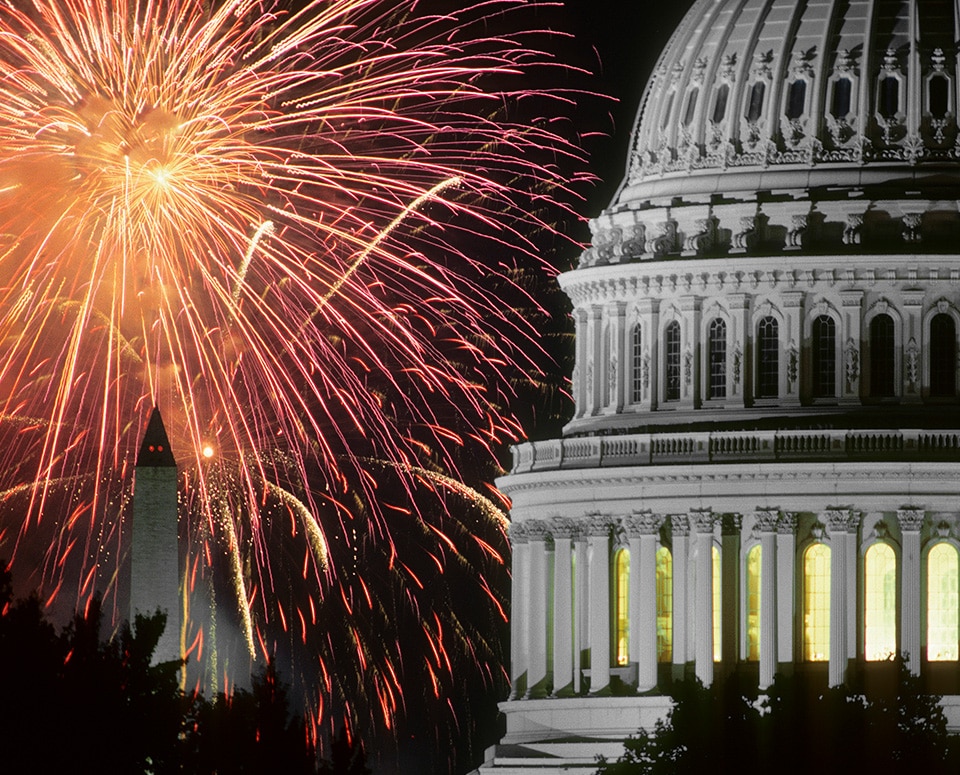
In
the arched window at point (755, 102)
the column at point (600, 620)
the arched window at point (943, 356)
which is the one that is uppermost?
the arched window at point (755, 102)

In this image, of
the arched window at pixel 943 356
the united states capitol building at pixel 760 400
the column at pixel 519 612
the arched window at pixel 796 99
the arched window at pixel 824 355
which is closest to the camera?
the united states capitol building at pixel 760 400

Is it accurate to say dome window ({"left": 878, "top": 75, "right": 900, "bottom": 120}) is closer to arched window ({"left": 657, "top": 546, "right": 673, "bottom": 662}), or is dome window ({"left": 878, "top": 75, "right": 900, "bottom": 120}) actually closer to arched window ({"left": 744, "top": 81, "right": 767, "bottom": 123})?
A: arched window ({"left": 744, "top": 81, "right": 767, "bottom": 123})

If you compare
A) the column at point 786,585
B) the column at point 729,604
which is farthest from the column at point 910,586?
the column at point 729,604

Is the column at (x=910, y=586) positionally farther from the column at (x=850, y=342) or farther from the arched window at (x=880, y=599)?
the column at (x=850, y=342)

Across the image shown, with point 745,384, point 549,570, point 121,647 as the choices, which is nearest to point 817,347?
point 745,384

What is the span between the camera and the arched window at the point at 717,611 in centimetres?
14012

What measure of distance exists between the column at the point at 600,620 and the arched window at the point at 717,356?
233 inches

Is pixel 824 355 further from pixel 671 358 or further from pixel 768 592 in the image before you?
pixel 768 592

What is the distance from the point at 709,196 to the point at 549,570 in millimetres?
13802

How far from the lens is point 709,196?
144375 millimetres

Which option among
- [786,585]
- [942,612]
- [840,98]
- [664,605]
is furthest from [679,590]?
[840,98]

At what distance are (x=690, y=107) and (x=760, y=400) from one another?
11.1 metres

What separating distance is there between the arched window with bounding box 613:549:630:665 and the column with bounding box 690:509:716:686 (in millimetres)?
3827

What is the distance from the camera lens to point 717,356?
143 m
